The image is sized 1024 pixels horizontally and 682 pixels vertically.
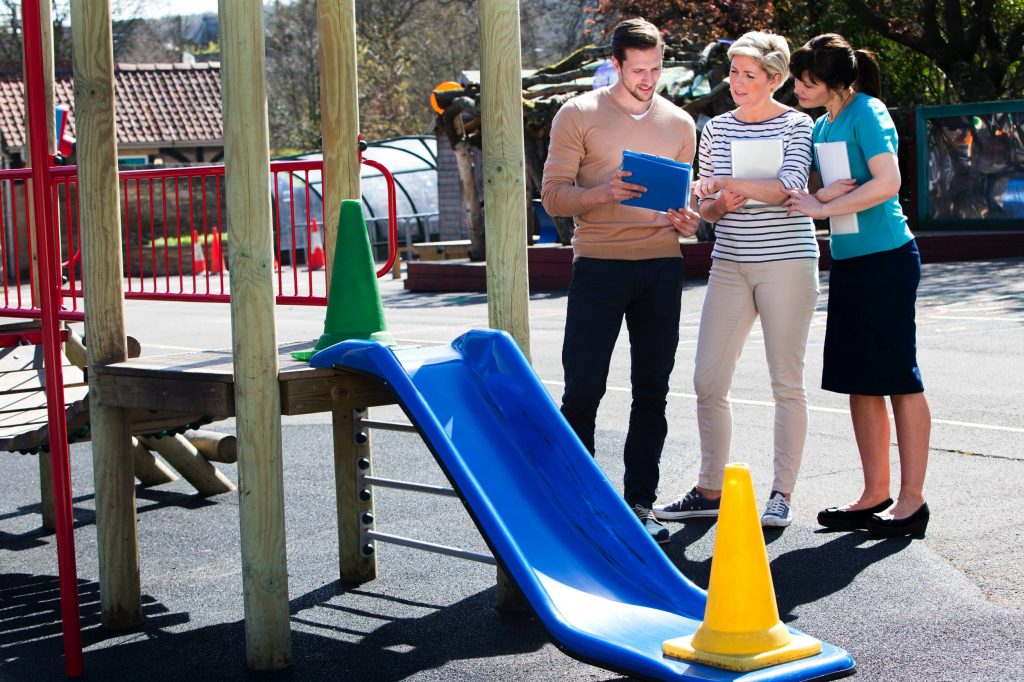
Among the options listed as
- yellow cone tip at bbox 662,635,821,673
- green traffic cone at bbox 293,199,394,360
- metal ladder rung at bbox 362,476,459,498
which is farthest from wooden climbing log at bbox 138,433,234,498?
yellow cone tip at bbox 662,635,821,673

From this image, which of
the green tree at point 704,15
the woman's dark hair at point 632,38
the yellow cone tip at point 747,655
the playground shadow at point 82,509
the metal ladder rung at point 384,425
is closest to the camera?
the yellow cone tip at point 747,655

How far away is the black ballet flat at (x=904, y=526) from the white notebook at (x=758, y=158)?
4.54 feet

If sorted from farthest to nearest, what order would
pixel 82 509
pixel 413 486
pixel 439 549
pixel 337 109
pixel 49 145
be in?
pixel 49 145 → pixel 82 509 → pixel 337 109 → pixel 413 486 → pixel 439 549

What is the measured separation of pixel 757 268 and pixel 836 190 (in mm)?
446

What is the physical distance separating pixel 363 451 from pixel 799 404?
1859 mm

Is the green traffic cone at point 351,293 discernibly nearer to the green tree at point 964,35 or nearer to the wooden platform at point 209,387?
the wooden platform at point 209,387

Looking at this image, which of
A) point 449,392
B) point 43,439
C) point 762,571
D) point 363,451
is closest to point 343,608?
point 363,451

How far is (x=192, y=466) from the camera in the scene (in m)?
6.89

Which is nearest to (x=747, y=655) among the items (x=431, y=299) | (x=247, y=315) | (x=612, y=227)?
(x=247, y=315)

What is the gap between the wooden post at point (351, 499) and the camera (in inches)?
210

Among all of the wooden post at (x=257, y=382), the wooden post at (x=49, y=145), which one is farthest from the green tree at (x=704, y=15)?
the wooden post at (x=257, y=382)

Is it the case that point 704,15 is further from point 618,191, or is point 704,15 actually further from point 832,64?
point 618,191

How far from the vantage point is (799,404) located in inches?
232

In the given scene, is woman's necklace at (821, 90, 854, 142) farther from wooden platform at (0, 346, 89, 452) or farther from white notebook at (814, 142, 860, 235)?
wooden platform at (0, 346, 89, 452)
